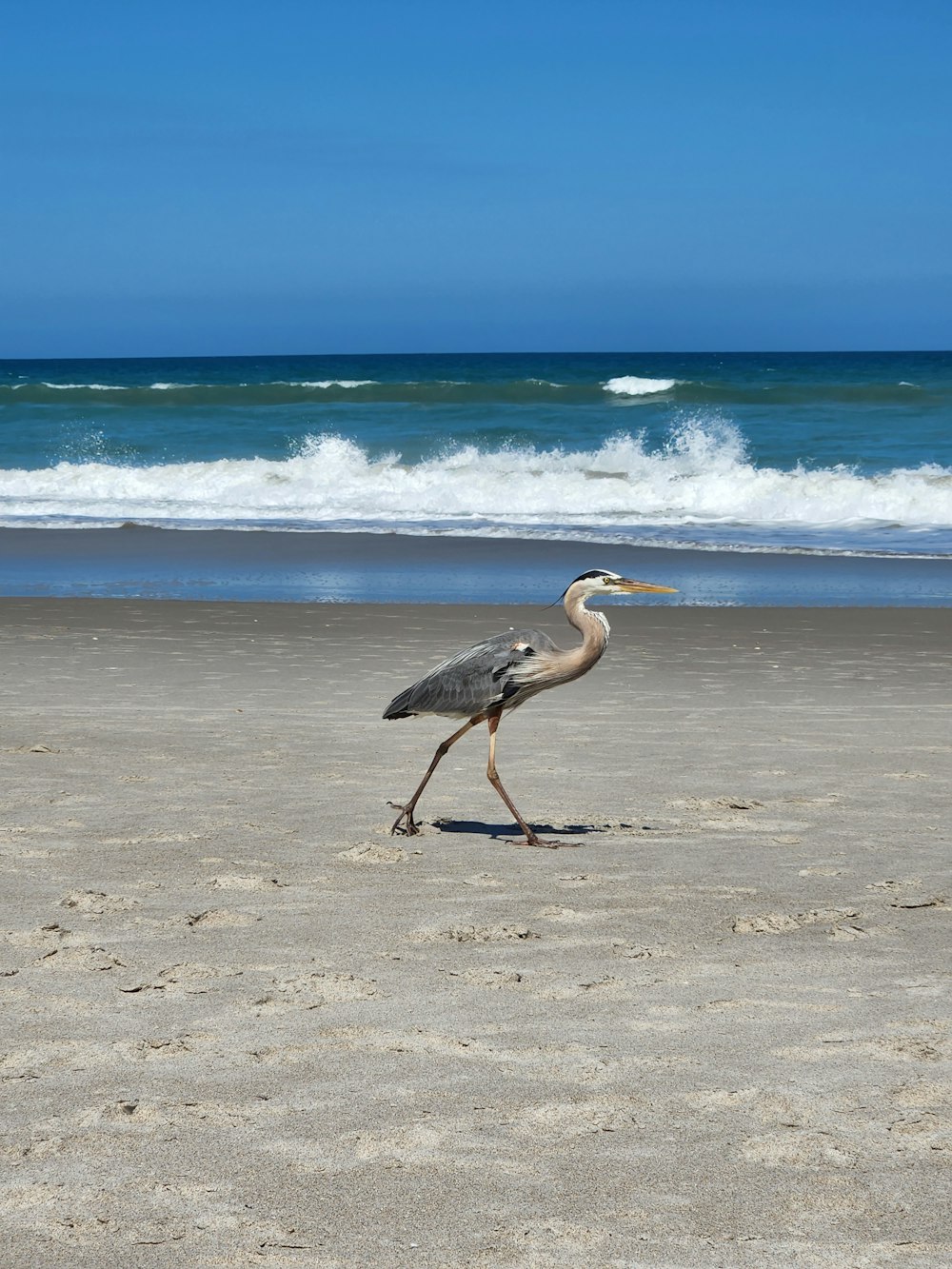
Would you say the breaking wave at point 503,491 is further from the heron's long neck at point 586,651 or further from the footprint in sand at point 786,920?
the footprint in sand at point 786,920

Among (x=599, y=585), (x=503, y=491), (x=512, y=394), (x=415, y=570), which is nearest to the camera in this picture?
(x=599, y=585)

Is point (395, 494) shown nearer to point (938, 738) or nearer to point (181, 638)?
point (181, 638)

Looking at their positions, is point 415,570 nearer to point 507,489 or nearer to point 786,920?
point 507,489

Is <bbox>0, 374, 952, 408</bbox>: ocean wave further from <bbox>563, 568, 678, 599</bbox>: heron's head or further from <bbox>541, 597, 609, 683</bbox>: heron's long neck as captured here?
<bbox>541, 597, 609, 683</bbox>: heron's long neck

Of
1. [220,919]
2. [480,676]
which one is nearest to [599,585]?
[480,676]

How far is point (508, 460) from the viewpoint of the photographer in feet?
105

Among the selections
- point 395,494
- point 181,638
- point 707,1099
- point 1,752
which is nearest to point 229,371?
point 395,494

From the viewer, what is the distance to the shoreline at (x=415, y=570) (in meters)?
15.0

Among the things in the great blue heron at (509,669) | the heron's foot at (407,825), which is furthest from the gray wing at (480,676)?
the heron's foot at (407,825)

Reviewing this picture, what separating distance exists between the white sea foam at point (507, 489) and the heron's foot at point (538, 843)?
1590 cm

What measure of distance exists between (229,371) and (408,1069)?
232 feet

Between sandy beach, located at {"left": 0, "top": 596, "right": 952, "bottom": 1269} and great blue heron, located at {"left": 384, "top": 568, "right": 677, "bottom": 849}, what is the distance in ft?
1.68

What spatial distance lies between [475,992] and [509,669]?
208cm

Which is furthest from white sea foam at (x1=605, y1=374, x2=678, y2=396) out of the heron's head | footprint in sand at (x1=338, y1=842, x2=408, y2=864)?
footprint in sand at (x1=338, y1=842, x2=408, y2=864)
